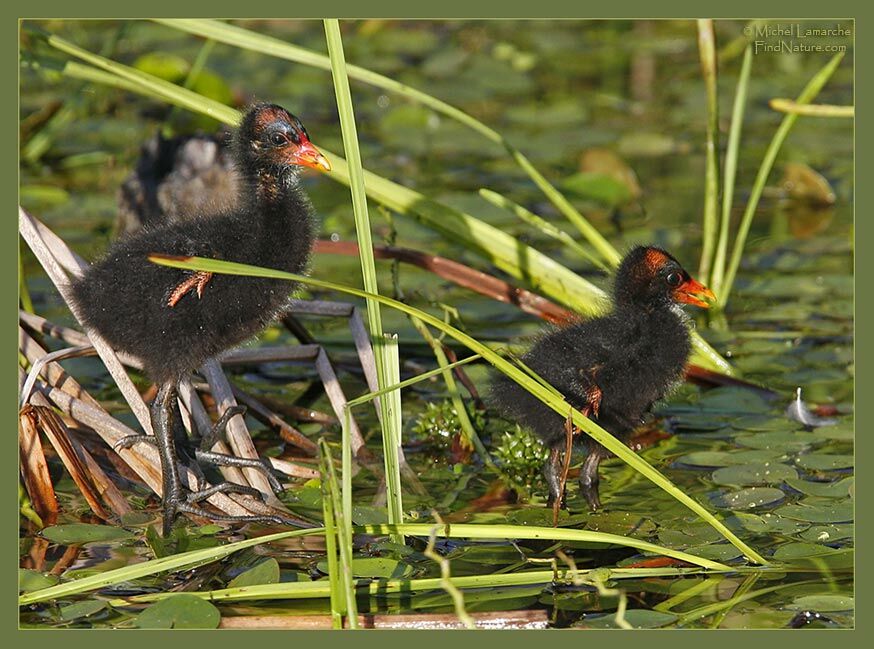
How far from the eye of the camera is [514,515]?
423 centimetres

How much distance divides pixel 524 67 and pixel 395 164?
8.78 feet

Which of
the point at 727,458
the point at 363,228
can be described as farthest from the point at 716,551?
the point at 363,228

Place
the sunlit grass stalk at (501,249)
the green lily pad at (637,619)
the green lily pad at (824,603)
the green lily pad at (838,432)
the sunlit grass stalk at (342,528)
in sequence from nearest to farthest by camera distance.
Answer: the sunlit grass stalk at (342,528), the green lily pad at (637,619), the green lily pad at (824,603), the green lily pad at (838,432), the sunlit grass stalk at (501,249)

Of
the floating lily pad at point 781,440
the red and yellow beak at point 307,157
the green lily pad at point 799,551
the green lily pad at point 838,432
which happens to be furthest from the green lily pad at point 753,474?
the red and yellow beak at point 307,157

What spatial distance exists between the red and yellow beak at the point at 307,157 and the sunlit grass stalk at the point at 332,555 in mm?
1182

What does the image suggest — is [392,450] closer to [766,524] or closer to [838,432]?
[766,524]

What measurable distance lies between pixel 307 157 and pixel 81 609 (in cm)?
153

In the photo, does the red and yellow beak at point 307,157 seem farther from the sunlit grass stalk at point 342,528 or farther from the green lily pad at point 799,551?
the green lily pad at point 799,551

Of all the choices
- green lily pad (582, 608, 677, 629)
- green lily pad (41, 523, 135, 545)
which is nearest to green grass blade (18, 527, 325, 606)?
green lily pad (41, 523, 135, 545)

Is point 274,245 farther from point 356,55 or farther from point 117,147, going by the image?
point 356,55

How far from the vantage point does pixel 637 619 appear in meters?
3.45

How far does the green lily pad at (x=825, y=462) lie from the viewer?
4.58 meters

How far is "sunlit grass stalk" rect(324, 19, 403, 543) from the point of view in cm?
356

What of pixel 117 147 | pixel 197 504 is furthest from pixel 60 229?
pixel 197 504
